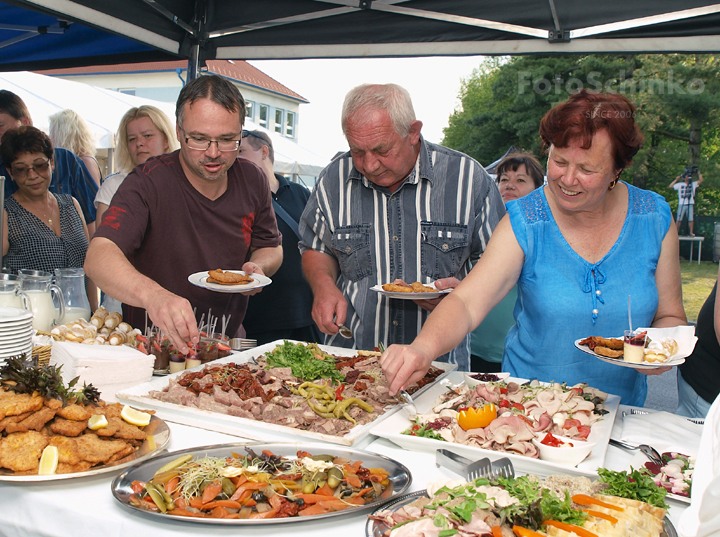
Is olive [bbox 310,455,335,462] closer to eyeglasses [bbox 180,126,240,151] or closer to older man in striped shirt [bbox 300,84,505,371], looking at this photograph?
older man in striped shirt [bbox 300,84,505,371]

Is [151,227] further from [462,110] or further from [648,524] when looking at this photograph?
[462,110]

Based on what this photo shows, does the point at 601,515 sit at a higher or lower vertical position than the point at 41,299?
lower

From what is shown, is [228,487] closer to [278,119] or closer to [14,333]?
[14,333]

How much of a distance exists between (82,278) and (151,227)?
43cm

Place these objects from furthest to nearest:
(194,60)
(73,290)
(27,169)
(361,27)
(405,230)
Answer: (194,60) < (361,27) < (27,169) < (405,230) < (73,290)

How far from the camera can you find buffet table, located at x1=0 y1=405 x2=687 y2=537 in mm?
1355

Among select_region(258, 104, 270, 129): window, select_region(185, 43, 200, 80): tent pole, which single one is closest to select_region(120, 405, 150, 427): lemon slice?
select_region(185, 43, 200, 80): tent pole

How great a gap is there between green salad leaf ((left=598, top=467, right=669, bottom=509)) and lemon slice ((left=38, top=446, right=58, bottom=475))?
4.23 ft

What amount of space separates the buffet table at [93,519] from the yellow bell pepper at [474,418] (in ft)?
0.85

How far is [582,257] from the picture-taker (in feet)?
8.54

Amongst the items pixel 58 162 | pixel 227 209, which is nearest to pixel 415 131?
pixel 227 209

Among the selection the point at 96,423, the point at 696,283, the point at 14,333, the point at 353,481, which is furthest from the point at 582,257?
the point at 696,283

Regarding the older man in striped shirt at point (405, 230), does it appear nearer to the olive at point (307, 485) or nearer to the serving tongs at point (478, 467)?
the serving tongs at point (478, 467)

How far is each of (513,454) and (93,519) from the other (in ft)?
3.50
